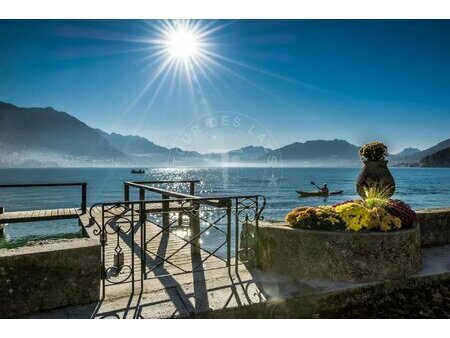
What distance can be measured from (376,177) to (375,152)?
0.67 meters

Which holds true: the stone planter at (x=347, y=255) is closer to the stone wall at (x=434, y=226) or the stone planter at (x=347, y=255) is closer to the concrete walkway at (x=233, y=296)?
the concrete walkway at (x=233, y=296)

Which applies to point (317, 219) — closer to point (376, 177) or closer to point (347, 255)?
point (347, 255)

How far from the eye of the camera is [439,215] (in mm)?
7281

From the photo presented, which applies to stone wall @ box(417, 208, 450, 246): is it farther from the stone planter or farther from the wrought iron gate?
the wrought iron gate

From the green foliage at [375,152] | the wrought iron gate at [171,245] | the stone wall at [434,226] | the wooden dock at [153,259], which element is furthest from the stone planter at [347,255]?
the green foliage at [375,152]

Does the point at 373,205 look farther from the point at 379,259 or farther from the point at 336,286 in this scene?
the point at 336,286

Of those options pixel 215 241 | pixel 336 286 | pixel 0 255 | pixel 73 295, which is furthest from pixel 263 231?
pixel 215 241

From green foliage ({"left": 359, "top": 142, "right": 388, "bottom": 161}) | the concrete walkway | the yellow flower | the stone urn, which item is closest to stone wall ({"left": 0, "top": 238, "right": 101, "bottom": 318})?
the concrete walkway

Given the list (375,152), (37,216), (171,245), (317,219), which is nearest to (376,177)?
(375,152)

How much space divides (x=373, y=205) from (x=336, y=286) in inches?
74.0

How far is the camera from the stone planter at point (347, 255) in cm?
526

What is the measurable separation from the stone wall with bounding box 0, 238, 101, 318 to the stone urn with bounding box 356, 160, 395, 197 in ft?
21.8

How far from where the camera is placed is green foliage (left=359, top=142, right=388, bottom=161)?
8.27 meters

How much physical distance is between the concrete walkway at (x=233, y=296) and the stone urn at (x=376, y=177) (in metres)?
2.68
